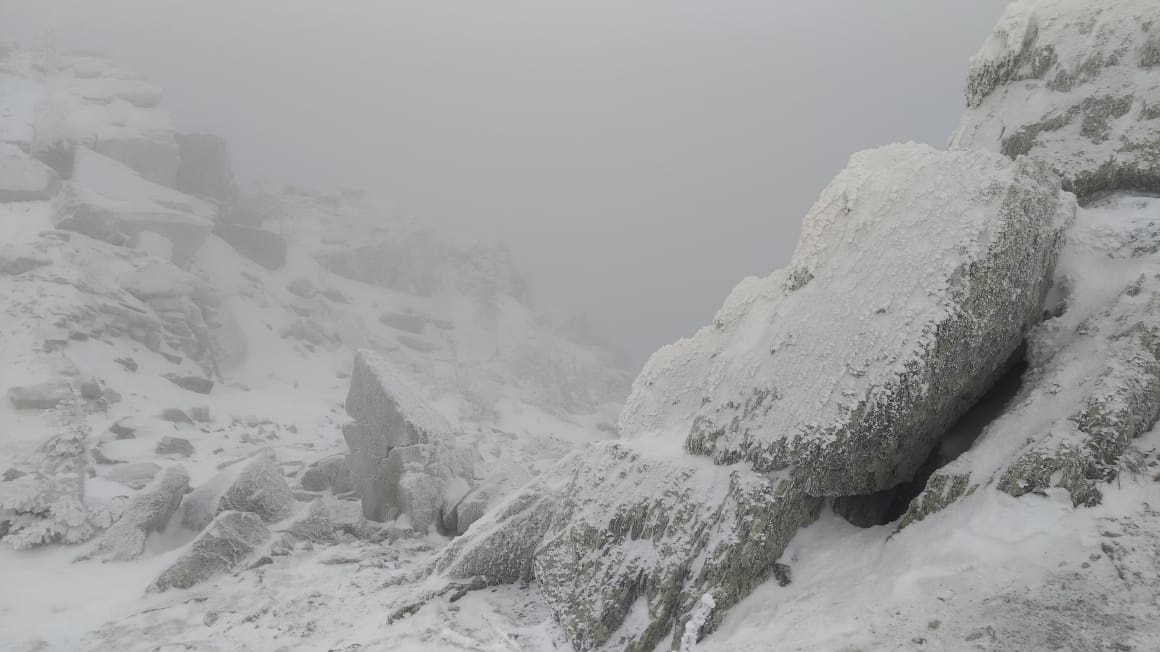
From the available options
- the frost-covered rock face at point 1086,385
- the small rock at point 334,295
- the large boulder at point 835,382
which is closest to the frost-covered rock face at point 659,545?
the large boulder at point 835,382

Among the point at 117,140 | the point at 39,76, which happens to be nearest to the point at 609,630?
the point at 117,140

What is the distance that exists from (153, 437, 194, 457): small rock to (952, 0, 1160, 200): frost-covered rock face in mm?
22868

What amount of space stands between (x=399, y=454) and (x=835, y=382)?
1205cm

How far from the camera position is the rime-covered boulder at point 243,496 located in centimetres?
1427

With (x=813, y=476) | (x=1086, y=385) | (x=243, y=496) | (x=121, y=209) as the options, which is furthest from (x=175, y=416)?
(x=1086, y=385)

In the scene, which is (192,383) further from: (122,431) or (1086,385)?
(1086,385)

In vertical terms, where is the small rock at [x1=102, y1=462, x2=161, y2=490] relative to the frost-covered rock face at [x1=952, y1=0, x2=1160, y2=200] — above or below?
below

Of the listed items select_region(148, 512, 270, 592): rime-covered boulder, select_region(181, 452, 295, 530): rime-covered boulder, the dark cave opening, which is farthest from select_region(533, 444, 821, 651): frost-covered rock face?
select_region(181, 452, 295, 530): rime-covered boulder

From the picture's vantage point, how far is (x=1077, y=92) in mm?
9297

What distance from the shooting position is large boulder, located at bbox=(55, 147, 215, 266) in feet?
101

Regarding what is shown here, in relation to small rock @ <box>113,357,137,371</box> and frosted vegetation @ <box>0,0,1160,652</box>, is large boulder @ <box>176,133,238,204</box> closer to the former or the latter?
small rock @ <box>113,357,137,371</box>

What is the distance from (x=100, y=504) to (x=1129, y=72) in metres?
22.0

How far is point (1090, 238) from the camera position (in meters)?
7.63

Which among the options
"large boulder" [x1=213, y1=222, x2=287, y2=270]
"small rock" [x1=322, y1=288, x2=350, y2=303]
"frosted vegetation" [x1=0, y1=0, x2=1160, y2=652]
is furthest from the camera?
"small rock" [x1=322, y1=288, x2=350, y2=303]
